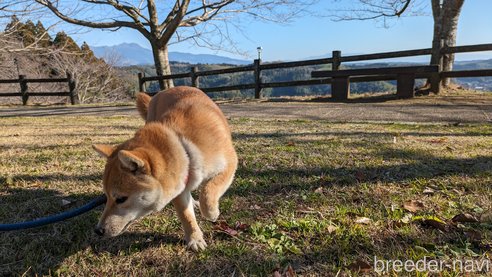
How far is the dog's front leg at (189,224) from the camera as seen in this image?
2.02 meters

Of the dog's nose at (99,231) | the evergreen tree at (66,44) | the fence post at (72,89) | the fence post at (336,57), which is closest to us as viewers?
the dog's nose at (99,231)

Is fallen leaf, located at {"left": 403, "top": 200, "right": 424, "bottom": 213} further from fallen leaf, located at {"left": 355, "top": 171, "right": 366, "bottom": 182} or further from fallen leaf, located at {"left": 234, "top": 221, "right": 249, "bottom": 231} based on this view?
fallen leaf, located at {"left": 234, "top": 221, "right": 249, "bottom": 231}

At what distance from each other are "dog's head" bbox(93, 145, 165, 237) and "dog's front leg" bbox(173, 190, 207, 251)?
17cm

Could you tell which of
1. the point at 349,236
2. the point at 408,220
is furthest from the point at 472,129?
the point at 349,236

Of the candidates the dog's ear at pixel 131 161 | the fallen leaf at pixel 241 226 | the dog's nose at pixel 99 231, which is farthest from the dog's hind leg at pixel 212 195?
the dog's nose at pixel 99 231

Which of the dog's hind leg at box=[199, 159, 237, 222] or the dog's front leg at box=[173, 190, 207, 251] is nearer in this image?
the dog's front leg at box=[173, 190, 207, 251]

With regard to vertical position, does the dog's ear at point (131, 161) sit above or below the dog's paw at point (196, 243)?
above

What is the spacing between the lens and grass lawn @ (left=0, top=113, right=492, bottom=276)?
72.1 inches

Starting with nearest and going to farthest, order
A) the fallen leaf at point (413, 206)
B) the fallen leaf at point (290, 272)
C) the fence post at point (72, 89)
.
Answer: the fallen leaf at point (290, 272)
the fallen leaf at point (413, 206)
the fence post at point (72, 89)

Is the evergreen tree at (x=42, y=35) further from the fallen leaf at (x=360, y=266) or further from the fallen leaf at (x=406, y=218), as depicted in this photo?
the fallen leaf at (x=360, y=266)

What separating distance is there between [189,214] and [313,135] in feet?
10.3

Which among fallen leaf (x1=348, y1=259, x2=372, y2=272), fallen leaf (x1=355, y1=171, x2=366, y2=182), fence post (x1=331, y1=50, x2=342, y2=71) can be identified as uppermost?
fence post (x1=331, y1=50, x2=342, y2=71)

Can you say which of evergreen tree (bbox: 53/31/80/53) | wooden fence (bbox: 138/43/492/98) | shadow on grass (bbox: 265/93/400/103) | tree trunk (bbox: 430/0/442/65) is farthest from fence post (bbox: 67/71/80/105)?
tree trunk (bbox: 430/0/442/65)

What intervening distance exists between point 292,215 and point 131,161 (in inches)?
44.1
